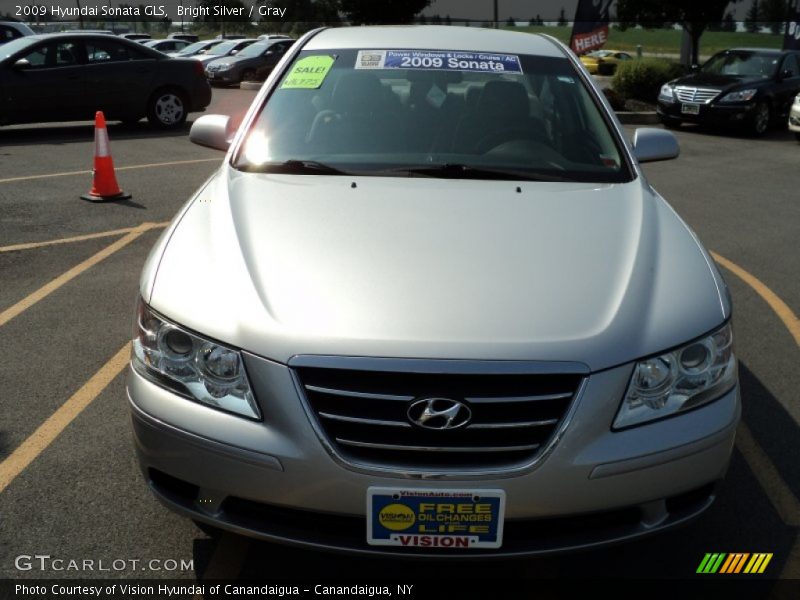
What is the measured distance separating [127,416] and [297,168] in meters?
1.34

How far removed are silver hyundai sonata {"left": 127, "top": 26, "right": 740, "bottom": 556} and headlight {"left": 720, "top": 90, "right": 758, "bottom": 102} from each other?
13321mm

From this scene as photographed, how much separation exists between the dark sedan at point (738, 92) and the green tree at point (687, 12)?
916 cm

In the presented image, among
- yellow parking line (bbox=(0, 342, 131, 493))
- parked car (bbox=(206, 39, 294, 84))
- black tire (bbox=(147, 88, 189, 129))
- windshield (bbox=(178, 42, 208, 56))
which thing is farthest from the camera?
windshield (bbox=(178, 42, 208, 56))

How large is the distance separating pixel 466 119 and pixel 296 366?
76.8 inches

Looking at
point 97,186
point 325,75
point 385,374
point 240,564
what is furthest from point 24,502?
point 97,186

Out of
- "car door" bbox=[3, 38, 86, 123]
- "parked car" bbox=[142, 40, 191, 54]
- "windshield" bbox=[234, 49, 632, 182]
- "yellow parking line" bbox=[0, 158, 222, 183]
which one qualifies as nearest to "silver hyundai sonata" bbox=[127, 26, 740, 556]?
"windshield" bbox=[234, 49, 632, 182]

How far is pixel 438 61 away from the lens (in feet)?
14.0

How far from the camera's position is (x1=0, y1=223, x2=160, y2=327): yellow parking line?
213 inches

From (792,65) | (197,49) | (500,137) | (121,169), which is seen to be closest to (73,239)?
(121,169)

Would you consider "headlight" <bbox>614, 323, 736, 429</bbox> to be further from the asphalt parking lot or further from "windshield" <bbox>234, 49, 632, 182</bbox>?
"windshield" <bbox>234, 49, 632, 182</bbox>

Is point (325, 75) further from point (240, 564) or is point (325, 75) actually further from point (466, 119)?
point (240, 564)

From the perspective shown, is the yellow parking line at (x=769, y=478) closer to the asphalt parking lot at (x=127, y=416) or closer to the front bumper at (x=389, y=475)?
the asphalt parking lot at (x=127, y=416)

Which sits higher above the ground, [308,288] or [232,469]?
[308,288]

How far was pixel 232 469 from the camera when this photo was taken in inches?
Result: 98.7
